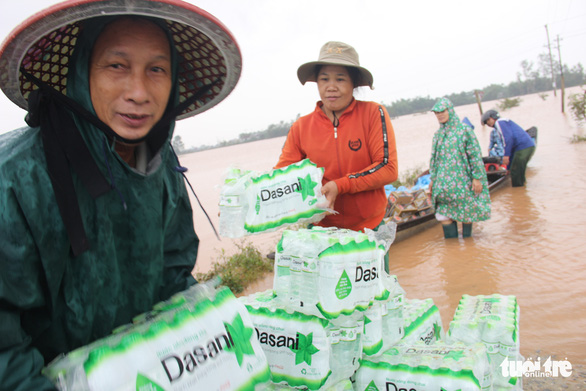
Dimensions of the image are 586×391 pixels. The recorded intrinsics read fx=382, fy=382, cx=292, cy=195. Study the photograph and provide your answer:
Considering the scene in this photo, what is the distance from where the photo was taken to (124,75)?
1223 mm

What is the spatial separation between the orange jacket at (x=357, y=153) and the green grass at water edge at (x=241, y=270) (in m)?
3.33

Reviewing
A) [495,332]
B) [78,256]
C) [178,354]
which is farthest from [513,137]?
[78,256]

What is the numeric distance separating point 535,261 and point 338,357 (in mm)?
4314

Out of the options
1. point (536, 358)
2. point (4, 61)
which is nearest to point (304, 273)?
point (4, 61)

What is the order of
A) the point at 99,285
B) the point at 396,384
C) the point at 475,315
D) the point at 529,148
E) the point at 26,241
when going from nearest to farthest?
the point at 26,241, the point at 99,285, the point at 396,384, the point at 475,315, the point at 529,148

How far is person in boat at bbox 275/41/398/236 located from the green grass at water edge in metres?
3.27

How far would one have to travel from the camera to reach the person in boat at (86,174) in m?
0.94

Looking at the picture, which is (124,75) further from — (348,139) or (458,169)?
(458,169)

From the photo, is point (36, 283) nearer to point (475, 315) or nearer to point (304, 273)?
point (304, 273)

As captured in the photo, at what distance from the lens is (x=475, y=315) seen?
7.81 ft

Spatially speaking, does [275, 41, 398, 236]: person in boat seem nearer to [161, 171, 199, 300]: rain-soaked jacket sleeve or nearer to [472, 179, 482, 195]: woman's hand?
[161, 171, 199, 300]: rain-soaked jacket sleeve

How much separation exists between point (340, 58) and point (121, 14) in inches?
74.9

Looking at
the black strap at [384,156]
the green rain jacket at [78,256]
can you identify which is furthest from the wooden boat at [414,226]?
the green rain jacket at [78,256]

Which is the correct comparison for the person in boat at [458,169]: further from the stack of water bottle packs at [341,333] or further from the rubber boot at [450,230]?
the stack of water bottle packs at [341,333]
